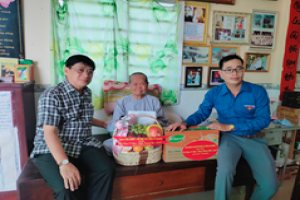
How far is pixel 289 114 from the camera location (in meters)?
2.70

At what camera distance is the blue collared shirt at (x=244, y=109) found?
1.65m

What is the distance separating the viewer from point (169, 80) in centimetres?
260

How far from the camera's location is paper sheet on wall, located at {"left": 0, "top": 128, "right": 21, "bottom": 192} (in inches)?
67.7

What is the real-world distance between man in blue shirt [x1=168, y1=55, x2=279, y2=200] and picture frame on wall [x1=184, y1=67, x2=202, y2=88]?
835 millimetres

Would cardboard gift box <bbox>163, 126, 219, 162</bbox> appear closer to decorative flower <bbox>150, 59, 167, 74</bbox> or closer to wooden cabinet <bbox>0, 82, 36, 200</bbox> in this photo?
decorative flower <bbox>150, 59, 167, 74</bbox>

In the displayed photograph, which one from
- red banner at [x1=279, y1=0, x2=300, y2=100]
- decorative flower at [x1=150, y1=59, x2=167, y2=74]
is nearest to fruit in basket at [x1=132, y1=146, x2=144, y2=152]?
decorative flower at [x1=150, y1=59, x2=167, y2=74]

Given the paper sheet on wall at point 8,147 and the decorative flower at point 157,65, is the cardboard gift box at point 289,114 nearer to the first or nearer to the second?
the decorative flower at point 157,65

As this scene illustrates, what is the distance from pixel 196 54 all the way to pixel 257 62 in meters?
1.04

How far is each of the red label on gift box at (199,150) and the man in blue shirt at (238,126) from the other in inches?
2.9

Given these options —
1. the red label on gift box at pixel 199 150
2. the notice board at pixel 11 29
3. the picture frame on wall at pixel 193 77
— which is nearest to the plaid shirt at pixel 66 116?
the red label on gift box at pixel 199 150

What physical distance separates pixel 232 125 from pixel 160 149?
0.64 m

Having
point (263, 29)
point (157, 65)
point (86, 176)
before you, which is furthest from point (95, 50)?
point (263, 29)

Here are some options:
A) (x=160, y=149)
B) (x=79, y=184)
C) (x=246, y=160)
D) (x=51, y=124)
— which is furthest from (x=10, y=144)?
(x=246, y=160)

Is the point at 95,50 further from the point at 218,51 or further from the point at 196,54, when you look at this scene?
the point at 218,51
